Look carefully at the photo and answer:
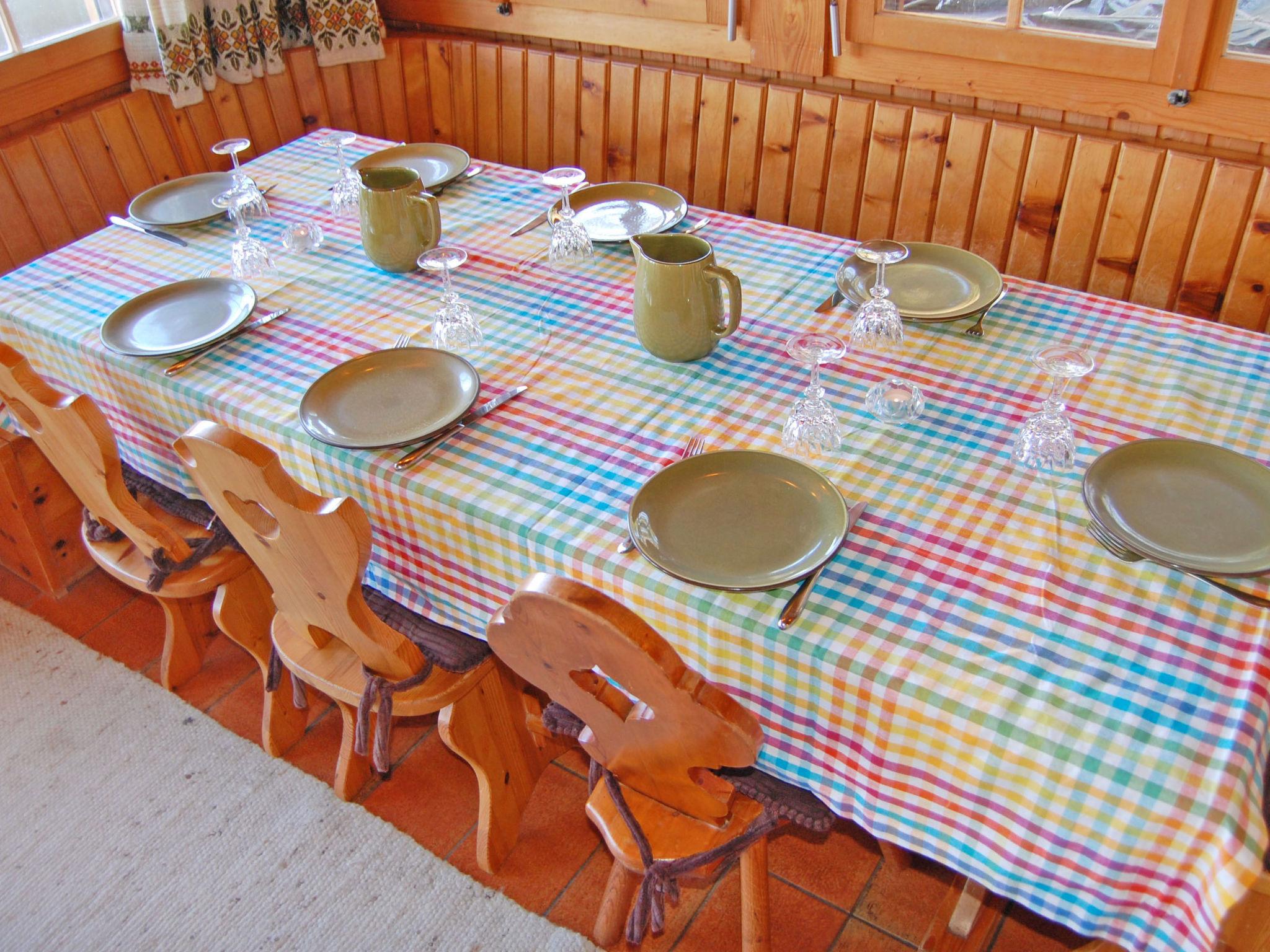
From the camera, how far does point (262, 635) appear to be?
6.94ft

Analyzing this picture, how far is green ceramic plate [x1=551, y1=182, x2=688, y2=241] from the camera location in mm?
2121

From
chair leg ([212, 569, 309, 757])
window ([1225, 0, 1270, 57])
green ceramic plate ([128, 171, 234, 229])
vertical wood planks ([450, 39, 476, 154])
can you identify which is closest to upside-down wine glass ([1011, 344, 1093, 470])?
window ([1225, 0, 1270, 57])

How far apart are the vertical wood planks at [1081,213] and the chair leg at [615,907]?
1762mm

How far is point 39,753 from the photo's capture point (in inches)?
86.1

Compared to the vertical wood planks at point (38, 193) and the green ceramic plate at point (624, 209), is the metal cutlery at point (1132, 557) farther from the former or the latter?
the vertical wood planks at point (38, 193)

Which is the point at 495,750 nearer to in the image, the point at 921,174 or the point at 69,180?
the point at 921,174

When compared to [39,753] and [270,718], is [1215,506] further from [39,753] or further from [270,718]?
[39,753]

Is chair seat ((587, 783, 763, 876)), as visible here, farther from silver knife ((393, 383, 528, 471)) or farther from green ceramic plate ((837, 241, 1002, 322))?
green ceramic plate ((837, 241, 1002, 322))

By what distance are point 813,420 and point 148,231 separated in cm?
158

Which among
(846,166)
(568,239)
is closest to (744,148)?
(846,166)

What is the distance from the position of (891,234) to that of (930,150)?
9.5 inches

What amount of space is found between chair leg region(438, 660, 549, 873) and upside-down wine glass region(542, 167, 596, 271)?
2.64 ft

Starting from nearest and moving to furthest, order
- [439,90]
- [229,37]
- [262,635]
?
1. [262,635]
2. [229,37]
3. [439,90]

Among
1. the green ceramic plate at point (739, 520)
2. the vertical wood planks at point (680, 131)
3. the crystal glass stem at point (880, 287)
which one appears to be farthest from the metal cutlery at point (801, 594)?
the vertical wood planks at point (680, 131)
